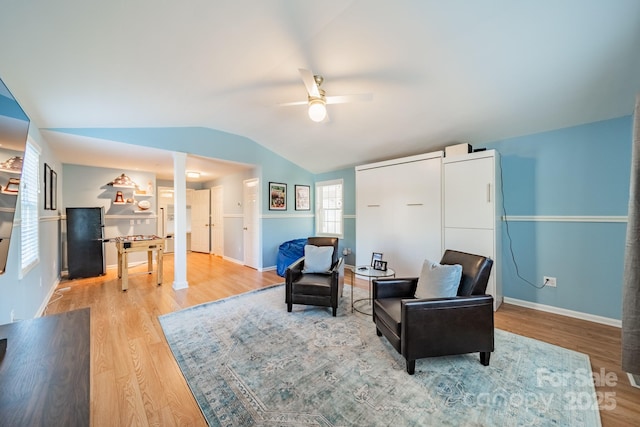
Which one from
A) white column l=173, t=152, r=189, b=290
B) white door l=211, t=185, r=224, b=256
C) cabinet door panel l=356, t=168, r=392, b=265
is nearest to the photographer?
white column l=173, t=152, r=189, b=290

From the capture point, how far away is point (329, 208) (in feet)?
19.3

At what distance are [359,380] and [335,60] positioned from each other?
2.89 m

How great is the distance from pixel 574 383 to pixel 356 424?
5.56 feet

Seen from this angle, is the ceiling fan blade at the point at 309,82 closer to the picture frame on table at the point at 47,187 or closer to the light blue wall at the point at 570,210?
the light blue wall at the point at 570,210

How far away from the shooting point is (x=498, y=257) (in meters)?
3.15

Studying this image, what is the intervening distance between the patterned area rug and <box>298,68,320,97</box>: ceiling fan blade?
2425 mm

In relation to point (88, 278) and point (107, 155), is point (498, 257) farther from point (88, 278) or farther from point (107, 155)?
point (88, 278)

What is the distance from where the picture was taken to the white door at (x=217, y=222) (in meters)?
6.74

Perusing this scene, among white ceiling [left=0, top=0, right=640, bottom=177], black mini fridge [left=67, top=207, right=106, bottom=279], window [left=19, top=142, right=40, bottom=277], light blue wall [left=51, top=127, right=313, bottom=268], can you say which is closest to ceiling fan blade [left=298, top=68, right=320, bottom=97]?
white ceiling [left=0, top=0, right=640, bottom=177]

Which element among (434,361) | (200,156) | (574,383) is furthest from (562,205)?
(200,156)

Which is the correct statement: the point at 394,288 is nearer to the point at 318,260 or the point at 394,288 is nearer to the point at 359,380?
the point at 359,380

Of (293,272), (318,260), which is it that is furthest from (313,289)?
(318,260)

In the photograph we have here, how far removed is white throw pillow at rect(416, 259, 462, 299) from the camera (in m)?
2.12

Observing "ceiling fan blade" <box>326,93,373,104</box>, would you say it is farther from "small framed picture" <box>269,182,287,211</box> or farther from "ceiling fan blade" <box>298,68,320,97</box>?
"small framed picture" <box>269,182,287,211</box>
